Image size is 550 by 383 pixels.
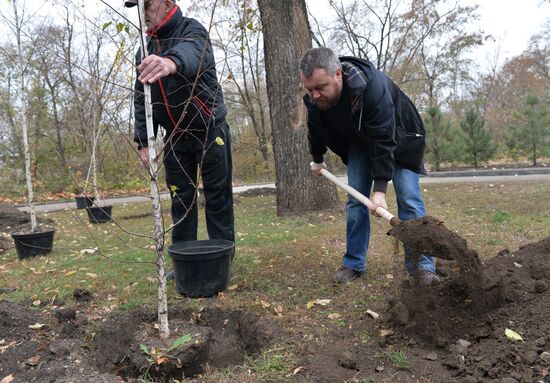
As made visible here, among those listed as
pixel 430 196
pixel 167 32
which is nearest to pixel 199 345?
pixel 167 32

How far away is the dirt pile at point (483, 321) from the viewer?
82.6 inches

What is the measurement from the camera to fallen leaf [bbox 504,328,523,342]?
7.32 feet

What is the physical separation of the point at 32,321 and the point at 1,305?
0.27m

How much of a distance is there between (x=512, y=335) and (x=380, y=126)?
58.5 inches

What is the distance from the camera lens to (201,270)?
3191mm

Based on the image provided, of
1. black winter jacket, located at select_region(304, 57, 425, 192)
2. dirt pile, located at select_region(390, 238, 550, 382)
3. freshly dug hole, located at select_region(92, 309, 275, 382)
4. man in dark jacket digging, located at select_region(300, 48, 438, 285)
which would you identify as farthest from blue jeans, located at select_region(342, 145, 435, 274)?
freshly dug hole, located at select_region(92, 309, 275, 382)

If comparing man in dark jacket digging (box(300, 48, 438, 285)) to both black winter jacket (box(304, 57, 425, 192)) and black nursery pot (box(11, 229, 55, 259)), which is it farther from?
black nursery pot (box(11, 229, 55, 259))

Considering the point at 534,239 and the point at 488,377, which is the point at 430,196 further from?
the point at 488,377

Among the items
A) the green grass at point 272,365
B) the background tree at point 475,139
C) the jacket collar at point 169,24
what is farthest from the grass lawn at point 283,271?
the background tree at point 475,139

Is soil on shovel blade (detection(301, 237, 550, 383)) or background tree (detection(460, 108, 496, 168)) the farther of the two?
background tree (detection(460, 108, 496, 168))

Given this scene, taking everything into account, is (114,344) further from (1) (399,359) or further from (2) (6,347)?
(1) (399,359)

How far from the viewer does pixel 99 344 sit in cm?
264

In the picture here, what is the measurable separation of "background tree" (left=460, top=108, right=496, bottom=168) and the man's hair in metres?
14.6

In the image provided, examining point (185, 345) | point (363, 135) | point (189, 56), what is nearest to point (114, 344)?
point (185, 345)
